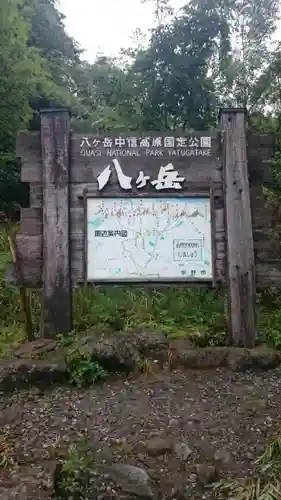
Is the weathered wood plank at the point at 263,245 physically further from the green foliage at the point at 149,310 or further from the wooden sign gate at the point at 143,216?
the green foliage at the point at 149,310

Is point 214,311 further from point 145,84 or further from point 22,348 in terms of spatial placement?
point 145,84

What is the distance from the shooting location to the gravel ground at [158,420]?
3420 mm

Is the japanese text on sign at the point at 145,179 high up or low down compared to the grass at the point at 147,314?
up

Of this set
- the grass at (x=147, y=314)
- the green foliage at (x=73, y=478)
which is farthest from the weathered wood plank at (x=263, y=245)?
the green foliage at (x=73, y=478)

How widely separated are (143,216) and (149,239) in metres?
0.24

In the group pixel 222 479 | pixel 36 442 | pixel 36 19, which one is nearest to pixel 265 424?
pixel 222 479

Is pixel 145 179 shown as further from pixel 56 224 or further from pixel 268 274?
pixel 268 274

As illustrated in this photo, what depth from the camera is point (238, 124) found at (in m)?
5.62

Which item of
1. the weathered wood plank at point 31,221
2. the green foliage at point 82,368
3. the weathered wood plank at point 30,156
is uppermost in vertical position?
the weathered wood plank at point 30,156

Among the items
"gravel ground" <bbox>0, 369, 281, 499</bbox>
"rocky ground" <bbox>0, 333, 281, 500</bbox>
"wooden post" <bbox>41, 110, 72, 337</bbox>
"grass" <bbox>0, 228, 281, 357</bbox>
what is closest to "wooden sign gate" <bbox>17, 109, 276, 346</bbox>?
"wooden post" <bbox>41, 110, 72, 337</bbox>

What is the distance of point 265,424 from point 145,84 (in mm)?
8901

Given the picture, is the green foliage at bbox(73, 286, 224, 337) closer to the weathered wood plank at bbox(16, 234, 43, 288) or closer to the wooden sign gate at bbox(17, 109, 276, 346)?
the wooden sign gate at bbox(17, 109, 276, 346)

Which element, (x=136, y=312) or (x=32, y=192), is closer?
(x=32, y=192)

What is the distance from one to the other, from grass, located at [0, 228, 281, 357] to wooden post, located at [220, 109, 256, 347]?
0.96 ft
